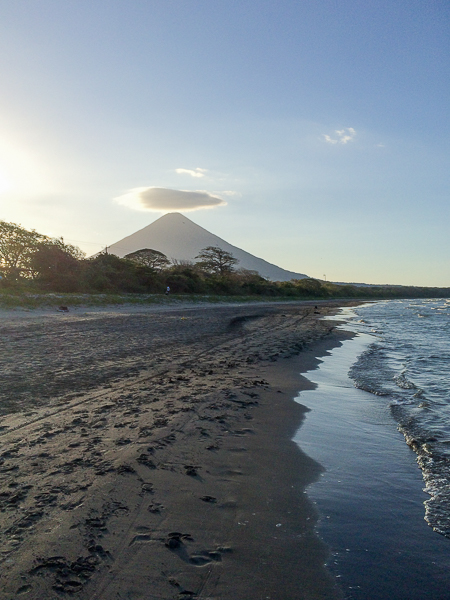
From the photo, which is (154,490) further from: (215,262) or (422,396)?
(215,262)

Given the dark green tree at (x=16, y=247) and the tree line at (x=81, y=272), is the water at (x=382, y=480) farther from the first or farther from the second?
the dark green tree at (x=16, y=247)

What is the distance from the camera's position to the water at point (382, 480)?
101 inches

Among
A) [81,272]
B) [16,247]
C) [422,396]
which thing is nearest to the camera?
[422,396]

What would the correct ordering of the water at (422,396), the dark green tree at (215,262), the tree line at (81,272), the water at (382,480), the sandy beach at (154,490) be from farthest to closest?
the dark green tree at (215,262) → the tree line at (81,272) → the water at (422,396) → the water at (382,480) → the sandy beach at (154,490)

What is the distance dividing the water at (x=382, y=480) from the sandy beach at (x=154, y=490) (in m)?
0.19

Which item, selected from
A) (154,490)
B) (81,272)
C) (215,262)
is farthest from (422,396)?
(215,262)

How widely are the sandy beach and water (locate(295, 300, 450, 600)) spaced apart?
19 centimetres

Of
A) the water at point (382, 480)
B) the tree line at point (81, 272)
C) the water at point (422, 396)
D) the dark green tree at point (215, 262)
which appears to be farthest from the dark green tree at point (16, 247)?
the dark green tree at point (215, 262)

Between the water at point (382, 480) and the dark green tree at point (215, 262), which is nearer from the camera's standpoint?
the water at point (382, 480)

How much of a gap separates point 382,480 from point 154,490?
2.16 meters

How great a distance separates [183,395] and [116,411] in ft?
4.20

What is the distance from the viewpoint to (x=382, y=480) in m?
3.94

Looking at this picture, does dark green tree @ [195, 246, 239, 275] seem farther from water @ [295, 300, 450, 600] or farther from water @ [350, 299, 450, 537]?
water @ [295, 300, 450, 600]

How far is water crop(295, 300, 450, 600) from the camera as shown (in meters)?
2.55
